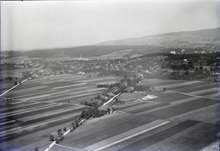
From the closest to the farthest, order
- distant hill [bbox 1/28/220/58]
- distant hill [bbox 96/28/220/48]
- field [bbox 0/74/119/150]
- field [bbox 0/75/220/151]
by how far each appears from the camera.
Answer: field [bbox 0/75/220/151] < distant hill [bbox 96/28/220/48] < distant hill [bbox 1/28/220/58] < field [bbox 0/74/119/150]

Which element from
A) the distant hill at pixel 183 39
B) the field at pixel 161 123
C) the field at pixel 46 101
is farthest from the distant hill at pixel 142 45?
the field at pixel 161 123

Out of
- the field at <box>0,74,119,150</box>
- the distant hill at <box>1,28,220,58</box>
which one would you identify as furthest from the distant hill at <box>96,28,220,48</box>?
the field at <box>0,74,119,150</box>

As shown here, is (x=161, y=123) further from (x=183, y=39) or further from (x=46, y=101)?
(x=46, y=101)

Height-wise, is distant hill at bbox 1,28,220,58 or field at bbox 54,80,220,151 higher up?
distant hill at bbox 1,28,220,58

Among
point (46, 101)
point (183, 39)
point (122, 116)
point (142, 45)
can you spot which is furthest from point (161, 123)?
point (46, 101)

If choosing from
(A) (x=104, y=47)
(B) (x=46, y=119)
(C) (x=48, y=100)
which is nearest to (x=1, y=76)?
(C) (x=48, y=100)

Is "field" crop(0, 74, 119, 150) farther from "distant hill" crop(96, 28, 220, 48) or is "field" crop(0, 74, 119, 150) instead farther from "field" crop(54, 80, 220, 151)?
"distant hill" crop(96, 28, 220, 48)

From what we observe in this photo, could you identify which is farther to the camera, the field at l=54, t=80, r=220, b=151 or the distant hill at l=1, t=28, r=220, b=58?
the distant hill at l=1, t=28, r=220, b=58
